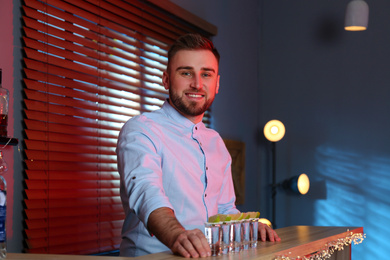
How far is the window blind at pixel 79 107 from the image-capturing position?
89.3 inches

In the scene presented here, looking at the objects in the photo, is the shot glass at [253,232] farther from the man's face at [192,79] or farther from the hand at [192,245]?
the man's face at [192,79]

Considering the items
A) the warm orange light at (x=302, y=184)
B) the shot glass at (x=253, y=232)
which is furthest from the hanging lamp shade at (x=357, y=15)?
the shot glass at (x=253, y=232)

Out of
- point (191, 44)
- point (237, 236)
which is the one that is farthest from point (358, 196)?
point (237, 236)

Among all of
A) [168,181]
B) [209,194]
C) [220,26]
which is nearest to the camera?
[168,181]

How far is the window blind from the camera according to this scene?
2.27 m

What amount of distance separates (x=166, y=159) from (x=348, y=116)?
2896 millimetres

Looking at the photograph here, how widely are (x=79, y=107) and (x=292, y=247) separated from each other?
4.65 feet

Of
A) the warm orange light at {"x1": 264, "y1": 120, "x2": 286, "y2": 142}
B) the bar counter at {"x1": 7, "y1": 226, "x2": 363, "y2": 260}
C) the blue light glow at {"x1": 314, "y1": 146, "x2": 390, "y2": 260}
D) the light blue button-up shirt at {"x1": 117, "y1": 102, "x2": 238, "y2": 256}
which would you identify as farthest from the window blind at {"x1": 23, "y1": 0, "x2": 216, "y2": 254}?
the blue light glow at {"x1": 314, "y1": 146, "x2": 390, "y2": 260}

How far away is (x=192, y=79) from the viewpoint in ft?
5.90

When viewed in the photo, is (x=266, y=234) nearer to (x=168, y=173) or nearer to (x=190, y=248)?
(x=168, y=173)

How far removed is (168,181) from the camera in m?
1.77

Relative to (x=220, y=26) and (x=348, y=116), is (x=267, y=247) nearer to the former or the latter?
(x=220, y=26)

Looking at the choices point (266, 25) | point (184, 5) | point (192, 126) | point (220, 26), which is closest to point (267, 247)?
point (192, 126)

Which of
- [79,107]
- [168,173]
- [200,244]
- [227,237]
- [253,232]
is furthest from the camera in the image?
[79,107]
